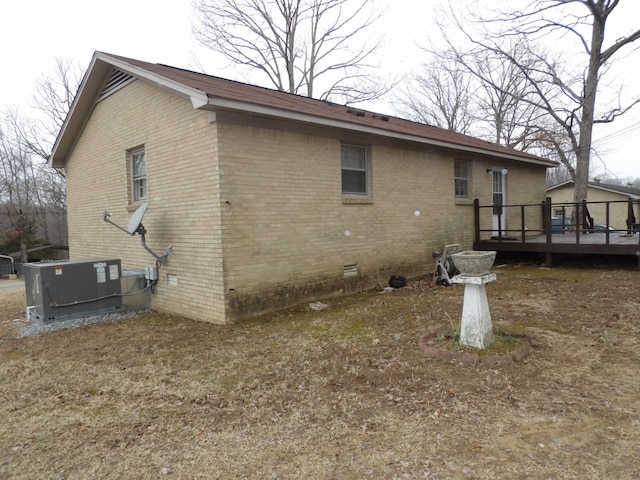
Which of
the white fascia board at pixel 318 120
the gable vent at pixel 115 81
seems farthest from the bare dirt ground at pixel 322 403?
the gable vent at pixel 115 81

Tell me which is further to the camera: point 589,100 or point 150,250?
point 589,100

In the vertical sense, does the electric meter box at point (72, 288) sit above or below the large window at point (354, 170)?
below

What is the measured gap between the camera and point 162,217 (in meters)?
7.49

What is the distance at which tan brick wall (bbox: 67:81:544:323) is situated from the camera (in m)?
6.48

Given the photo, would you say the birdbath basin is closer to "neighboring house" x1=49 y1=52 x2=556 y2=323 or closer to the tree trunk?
"neighboring house" x1=49 y1=52 x2=556 y2=323

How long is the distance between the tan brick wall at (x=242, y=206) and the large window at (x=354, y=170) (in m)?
0.18

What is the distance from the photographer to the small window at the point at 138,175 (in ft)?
27.2

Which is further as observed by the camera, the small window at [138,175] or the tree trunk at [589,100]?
the tree trunk at [589,100]

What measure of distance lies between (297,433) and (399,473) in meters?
0.84

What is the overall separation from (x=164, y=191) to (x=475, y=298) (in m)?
5.50

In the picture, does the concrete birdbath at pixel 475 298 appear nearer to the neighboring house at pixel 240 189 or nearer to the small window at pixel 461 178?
the neighboring house at pixel 240 189

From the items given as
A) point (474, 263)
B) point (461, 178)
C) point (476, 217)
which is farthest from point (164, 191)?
point (476, 217)

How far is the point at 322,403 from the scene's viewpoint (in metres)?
3.54

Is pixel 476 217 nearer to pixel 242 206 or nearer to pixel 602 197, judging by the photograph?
pixel 242 206
